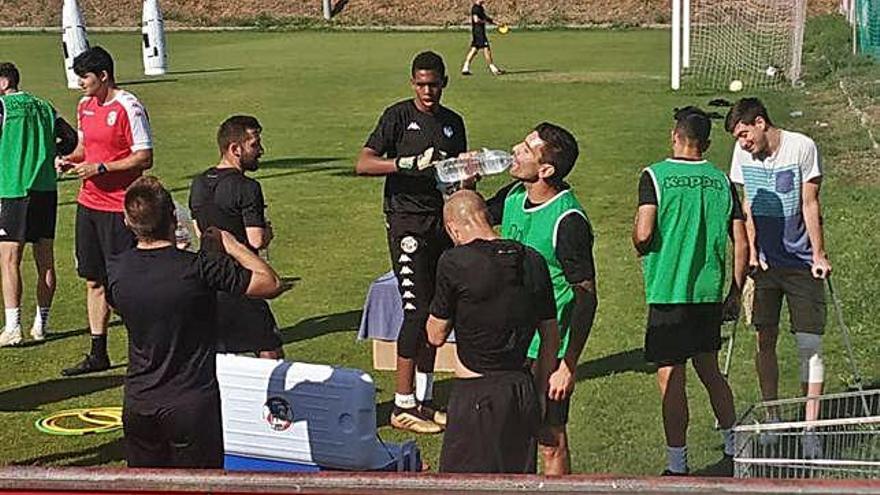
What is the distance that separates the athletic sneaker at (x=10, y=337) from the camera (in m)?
10.7

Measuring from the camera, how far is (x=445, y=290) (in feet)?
19.8

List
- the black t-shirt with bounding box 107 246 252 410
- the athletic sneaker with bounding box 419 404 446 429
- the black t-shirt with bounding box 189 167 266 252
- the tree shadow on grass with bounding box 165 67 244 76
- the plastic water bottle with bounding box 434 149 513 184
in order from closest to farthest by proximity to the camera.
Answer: the black t-shirt with bounding box 107 246 252 410 < the plastic water bottle with bounding box 434 149 513 184 < the black t-shirt with bounding box 189 167 266 252 < the athletic sneaker with bounding box 419 404 446 429 < the tree shadow on grass with bounding box 165 67 244 76

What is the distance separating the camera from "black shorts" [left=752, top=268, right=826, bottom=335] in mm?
7875

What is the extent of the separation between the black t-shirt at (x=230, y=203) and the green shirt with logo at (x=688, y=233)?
224cm

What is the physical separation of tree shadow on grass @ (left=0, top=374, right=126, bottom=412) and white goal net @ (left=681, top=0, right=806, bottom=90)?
768 inches

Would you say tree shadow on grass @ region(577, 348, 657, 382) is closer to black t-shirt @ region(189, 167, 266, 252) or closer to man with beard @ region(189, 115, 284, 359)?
man with beard @ region(189, 115, 284, 359)

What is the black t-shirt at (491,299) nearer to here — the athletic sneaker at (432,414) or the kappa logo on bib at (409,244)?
the kappa logo on bib at (409,244)

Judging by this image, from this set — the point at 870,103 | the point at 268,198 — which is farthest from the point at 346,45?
the point at 268,198

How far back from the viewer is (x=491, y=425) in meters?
5.98

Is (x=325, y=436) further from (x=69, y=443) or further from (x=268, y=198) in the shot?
(x=268, y=198)

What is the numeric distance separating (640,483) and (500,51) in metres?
37.3

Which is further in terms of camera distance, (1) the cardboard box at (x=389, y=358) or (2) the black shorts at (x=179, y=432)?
(1) the cardboard box at (x=389, y=358)

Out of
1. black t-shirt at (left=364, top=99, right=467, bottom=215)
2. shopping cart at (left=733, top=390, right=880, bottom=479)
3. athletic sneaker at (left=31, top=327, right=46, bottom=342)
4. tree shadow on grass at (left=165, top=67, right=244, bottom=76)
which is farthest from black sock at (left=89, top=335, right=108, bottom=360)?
tree shadow on grass at (left=165, top=67, right=244, bottom=76)

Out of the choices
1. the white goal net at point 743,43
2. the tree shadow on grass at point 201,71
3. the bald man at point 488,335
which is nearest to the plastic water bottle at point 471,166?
the bald man at point 488,335
